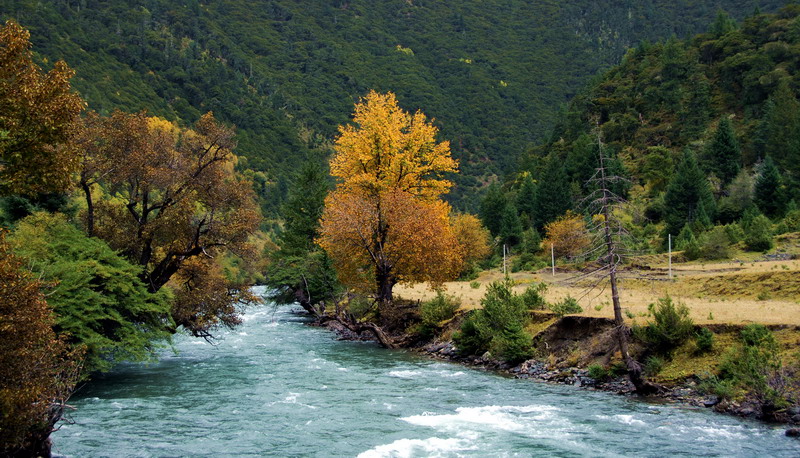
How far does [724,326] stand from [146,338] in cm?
2045

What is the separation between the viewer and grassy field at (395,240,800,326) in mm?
20375

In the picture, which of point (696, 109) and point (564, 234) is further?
point (696, 109)

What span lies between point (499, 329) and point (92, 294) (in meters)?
16.0

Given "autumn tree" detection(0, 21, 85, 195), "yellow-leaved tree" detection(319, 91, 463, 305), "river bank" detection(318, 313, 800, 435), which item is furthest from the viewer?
"yellow-leaved tree" detection(319, 91, 463, 305)

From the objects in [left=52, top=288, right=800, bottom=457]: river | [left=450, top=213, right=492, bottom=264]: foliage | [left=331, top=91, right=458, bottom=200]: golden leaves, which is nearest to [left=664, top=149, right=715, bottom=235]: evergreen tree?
[left=450, top=213, right=492, bottom=264]: foliage

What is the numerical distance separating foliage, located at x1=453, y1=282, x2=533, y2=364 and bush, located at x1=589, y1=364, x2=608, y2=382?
149 inches

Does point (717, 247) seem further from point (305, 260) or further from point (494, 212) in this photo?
point (494, 212)

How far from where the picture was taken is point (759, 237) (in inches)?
1672

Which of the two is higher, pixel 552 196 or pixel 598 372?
pixel 552 196

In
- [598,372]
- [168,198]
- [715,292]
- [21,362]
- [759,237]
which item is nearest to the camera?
[21,362]

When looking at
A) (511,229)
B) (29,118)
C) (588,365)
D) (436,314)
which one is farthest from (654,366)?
(511,229)

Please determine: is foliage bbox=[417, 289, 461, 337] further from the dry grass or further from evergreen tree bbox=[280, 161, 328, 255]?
evergreen tree bbox=[280, 161, 328, 255]

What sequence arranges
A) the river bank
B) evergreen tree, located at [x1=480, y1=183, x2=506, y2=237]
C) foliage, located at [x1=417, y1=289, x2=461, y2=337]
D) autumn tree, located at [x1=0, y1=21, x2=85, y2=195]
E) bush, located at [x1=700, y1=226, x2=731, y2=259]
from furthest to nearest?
evergreen tree, located at [x1=480, y1=183, x2=506, y2=237] < bush, located at [x1=700, y1=226, x2=731, y2=259] < foliage, located at [x1=417, y1=289, x2=461, y2=337] < the river bank < autumn tree, located at [x1=0, y1=21, x2=85, y2=195]

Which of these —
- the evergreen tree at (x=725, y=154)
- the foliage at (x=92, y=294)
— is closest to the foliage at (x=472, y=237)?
the evergreen tree at (x=725, y=154)
